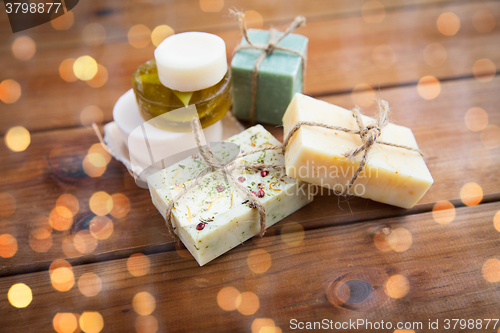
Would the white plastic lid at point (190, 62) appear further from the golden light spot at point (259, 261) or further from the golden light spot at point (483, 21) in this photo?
the golden light spot at point (483, 21)

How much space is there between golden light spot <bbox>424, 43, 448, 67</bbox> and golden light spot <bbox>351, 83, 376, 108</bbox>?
289 millimetres

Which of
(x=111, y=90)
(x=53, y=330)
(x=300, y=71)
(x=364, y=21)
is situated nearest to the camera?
(x=53, y=330)

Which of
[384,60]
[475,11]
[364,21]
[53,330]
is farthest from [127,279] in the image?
[475,11]

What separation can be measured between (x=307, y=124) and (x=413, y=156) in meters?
0.27

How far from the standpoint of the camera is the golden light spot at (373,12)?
1532 mm

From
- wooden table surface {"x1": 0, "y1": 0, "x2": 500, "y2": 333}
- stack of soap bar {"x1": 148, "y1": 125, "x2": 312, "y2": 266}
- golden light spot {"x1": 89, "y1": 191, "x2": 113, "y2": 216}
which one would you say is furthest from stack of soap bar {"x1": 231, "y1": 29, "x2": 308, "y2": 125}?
golden light spot {"x1": 89, "y1": 191, "x2": 113, "y2": 216}

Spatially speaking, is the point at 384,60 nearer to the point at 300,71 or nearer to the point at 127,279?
the point at 300,71

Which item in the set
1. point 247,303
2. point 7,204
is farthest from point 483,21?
point 7,204

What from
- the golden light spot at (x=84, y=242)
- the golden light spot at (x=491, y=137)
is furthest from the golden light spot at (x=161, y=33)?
the golden light spot at (x=491, y=137)

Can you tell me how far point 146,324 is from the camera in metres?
0.74

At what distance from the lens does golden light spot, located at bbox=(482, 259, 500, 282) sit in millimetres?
793

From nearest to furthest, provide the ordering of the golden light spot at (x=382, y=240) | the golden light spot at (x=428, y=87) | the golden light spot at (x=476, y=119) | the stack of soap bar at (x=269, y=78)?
the golden light spot at (x=382, y=240), the stack of soap bar at (x=269, y=78), the golden light spot at (x=476, y=119), the golden light spot at (x=428, y=87)

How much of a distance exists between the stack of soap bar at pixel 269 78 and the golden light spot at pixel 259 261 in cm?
43

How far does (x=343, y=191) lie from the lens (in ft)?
2.85
